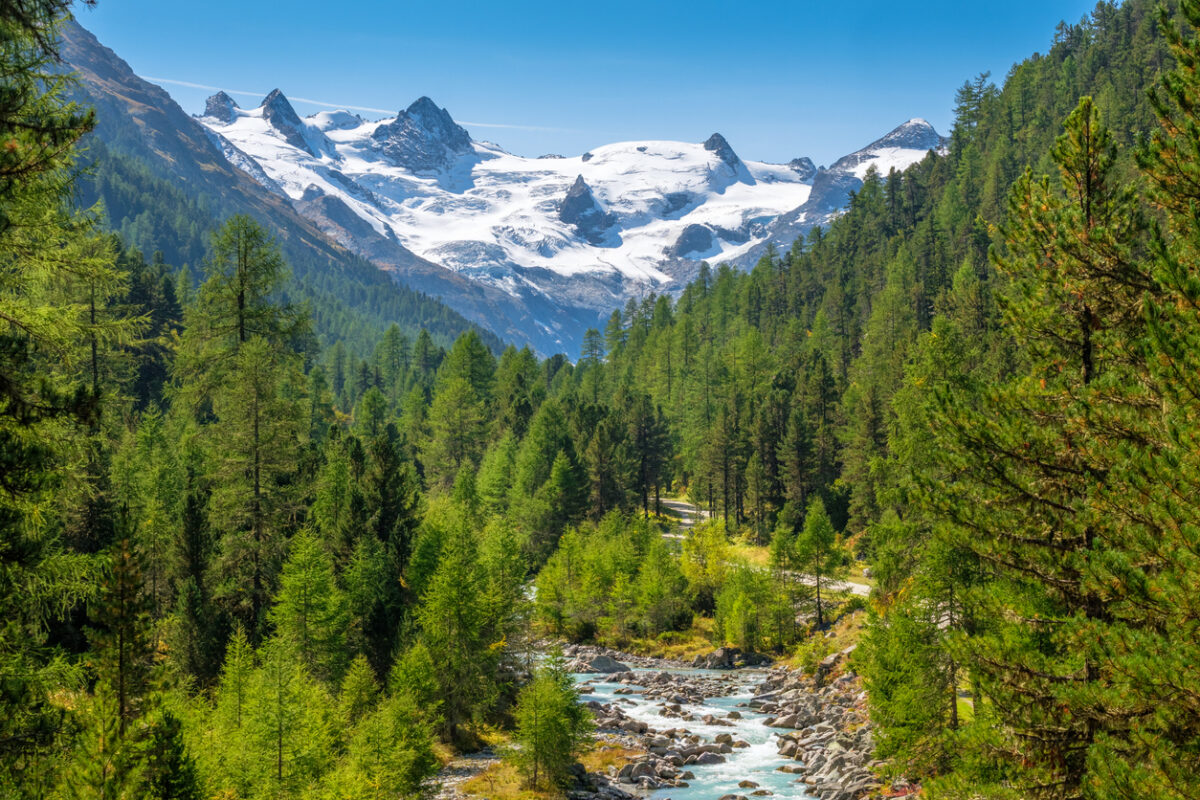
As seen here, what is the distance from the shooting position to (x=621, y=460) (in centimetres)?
7669

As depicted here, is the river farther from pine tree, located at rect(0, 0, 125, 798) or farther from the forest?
pine tree, located at rect(0, 0, 125, 798)

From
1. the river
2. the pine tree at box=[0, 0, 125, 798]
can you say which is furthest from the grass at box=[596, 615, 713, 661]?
the pine tree at box=[0, 0, 125, 798]

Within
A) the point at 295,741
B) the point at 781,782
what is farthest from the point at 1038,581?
the point at 781,782

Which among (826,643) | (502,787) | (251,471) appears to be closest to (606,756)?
(502,787)

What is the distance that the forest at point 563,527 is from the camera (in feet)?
36.8

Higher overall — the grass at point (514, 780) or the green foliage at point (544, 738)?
the green foliage at point (544, 738)

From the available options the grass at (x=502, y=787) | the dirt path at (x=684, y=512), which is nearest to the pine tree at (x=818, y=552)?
the dirt path at (x=684, y=512)

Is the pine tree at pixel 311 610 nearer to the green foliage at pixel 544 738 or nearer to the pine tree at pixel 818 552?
the green foliage at pixel 544 738

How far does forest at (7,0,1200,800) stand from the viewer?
1120cm

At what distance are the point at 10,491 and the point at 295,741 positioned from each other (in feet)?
44.3

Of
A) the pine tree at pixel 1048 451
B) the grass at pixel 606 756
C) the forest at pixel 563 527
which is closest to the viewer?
the forest at pixel 563 527

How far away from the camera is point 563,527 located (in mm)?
69688

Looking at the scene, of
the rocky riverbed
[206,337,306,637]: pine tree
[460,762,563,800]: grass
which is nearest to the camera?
[460,762,563,800]: grass

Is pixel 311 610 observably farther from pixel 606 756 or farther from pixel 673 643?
pixel 673 643
